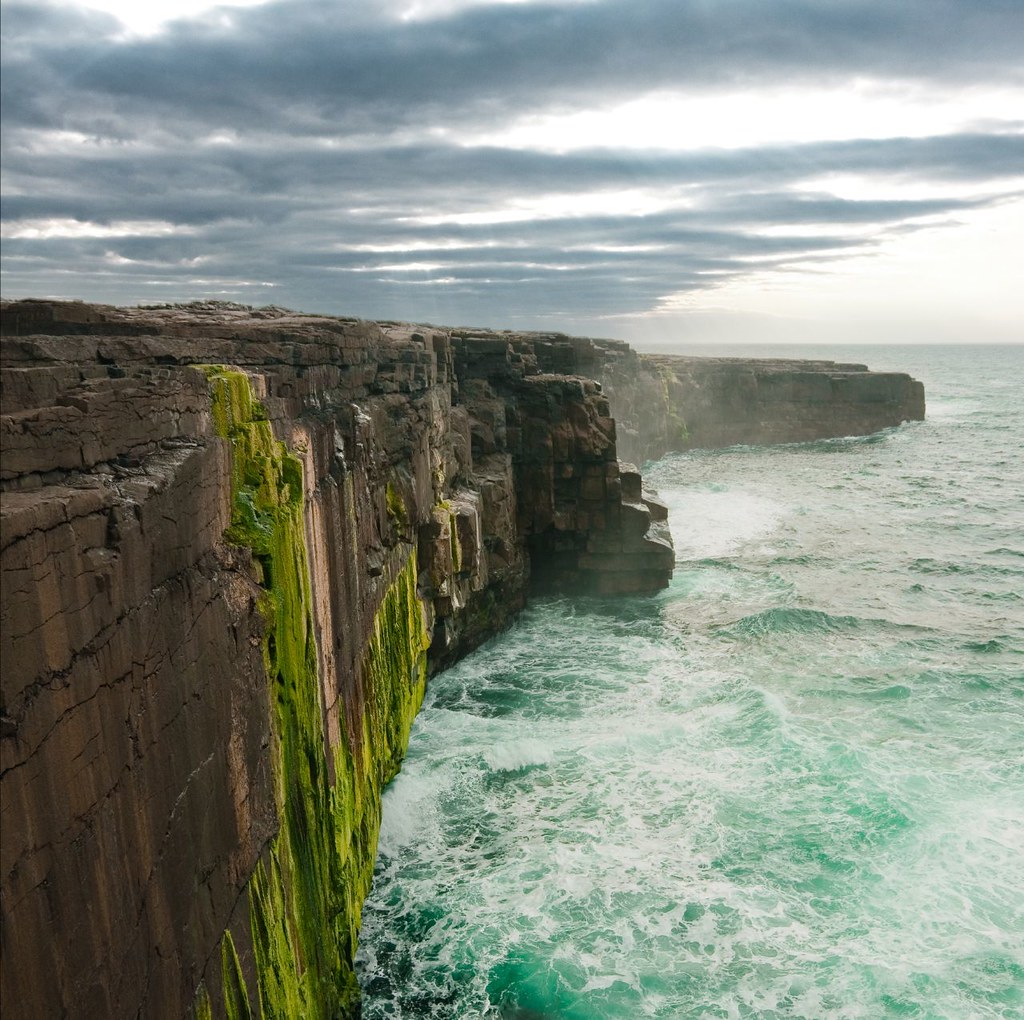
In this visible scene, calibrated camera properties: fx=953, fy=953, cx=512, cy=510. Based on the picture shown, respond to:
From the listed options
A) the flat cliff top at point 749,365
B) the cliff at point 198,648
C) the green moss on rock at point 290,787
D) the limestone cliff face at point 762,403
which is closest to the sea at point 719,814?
the cliff at point 198,648

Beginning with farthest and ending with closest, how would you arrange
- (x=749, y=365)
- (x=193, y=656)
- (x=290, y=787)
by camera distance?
(x=749, y=365) → (x=290, y=787) → (x=193, y=656)

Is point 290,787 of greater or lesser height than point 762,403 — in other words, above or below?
below

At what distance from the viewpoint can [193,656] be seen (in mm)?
7293

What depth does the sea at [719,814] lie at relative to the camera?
12594 mm

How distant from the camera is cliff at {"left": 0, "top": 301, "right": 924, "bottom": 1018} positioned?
5164 mm

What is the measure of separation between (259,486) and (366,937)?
24.5ft

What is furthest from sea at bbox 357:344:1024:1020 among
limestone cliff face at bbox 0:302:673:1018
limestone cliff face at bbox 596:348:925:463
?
limestone cliff face at bbox 596:348:925:463

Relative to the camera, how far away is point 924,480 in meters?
55.8

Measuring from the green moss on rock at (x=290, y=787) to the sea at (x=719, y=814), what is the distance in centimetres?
186

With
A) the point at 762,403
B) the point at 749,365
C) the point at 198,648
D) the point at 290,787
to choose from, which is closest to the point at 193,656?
the point at 198,648

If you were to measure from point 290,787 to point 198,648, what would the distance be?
296cm

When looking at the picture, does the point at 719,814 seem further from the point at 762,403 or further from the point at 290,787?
the point at 762,403

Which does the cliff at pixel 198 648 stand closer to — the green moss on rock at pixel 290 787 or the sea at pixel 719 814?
the green moss on rock at pixel 290 787

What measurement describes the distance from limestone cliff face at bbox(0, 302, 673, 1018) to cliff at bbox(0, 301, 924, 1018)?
25 millimetres
